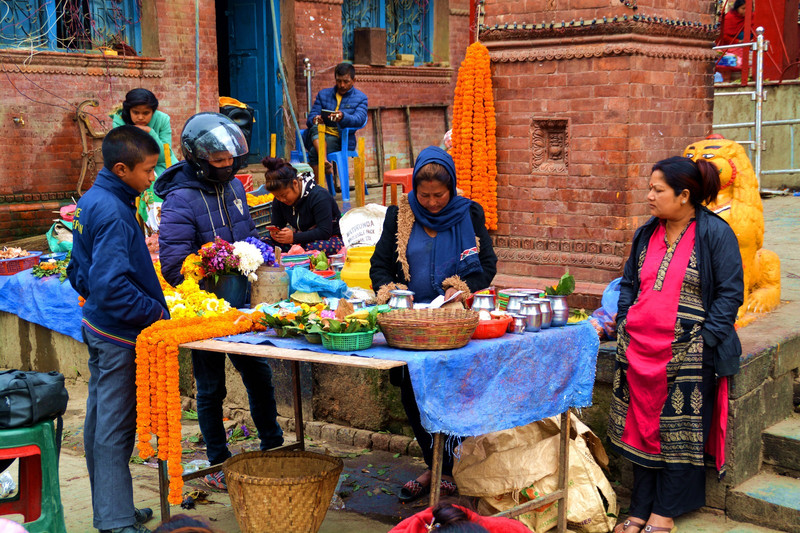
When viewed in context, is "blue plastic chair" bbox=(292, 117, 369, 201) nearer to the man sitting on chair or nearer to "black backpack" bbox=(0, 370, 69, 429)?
the man sitting on chair

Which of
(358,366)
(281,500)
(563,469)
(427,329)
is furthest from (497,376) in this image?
(281,500)

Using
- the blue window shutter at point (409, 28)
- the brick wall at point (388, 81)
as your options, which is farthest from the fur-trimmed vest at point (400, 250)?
the blue window shutter at point (409, 28)

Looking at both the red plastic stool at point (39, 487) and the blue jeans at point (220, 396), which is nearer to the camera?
the red plastic stool at point (39, 487)

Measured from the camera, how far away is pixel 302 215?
721 centimetres

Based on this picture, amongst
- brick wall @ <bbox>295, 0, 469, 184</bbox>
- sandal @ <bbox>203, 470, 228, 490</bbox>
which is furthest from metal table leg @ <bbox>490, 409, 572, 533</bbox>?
brick wall @ <bbox>295, 0, 469, 184</bbox>

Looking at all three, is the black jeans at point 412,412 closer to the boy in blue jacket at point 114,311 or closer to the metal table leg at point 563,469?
the metal table leg at point 563,469

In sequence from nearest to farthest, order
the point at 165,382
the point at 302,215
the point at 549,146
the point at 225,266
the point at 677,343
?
the point at 165,382 → the point at 677,343 → the point at 225,266 → the point at 549,146 → the point at 302,215

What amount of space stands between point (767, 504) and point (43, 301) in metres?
6.25

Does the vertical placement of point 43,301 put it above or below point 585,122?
below

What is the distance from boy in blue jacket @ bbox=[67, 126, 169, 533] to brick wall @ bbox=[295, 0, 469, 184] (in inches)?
398

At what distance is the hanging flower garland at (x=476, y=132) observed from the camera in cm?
691

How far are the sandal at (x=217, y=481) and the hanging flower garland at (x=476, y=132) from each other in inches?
116

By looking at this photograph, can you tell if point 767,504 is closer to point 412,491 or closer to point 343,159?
point 412,491

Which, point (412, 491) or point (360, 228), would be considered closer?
point (412, 491)
